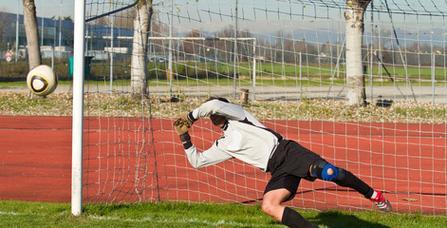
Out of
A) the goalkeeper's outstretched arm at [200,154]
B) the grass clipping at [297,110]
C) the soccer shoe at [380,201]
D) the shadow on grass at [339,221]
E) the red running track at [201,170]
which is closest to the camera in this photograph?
the soccer shoe at [380,201]

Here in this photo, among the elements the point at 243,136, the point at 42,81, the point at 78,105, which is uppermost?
the point at 42,81

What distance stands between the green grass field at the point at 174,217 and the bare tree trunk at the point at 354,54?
543 cm

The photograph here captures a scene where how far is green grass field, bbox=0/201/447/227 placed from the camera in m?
9.01

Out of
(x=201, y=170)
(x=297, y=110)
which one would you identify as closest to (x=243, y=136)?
(x=201, y=170)

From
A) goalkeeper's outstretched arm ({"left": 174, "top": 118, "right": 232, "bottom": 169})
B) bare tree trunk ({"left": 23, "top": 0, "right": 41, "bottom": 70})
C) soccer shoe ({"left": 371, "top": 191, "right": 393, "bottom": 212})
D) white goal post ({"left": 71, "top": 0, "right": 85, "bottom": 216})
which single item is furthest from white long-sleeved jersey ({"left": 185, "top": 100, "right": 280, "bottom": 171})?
bare tree trunk ({"left": 23, "top": 0, "right": 41, "bottom": 70})

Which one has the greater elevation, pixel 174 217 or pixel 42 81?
pixel 42 81

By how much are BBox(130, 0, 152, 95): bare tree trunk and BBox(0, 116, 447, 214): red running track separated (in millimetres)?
579

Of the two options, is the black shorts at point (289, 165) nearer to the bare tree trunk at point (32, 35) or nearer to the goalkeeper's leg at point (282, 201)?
the goalkeeper's leg at point (282, 201)

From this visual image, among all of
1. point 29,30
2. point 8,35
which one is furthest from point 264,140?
point 8,35

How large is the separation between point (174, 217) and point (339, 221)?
185 centimetres

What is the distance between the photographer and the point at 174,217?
941 centimetres

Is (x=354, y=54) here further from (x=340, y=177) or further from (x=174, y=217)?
(x=340, y=177)

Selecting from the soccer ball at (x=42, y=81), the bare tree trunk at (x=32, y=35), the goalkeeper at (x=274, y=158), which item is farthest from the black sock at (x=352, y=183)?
the bare tree trunk at (x=32, y=35)

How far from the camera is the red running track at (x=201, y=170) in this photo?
1116 centimetres
